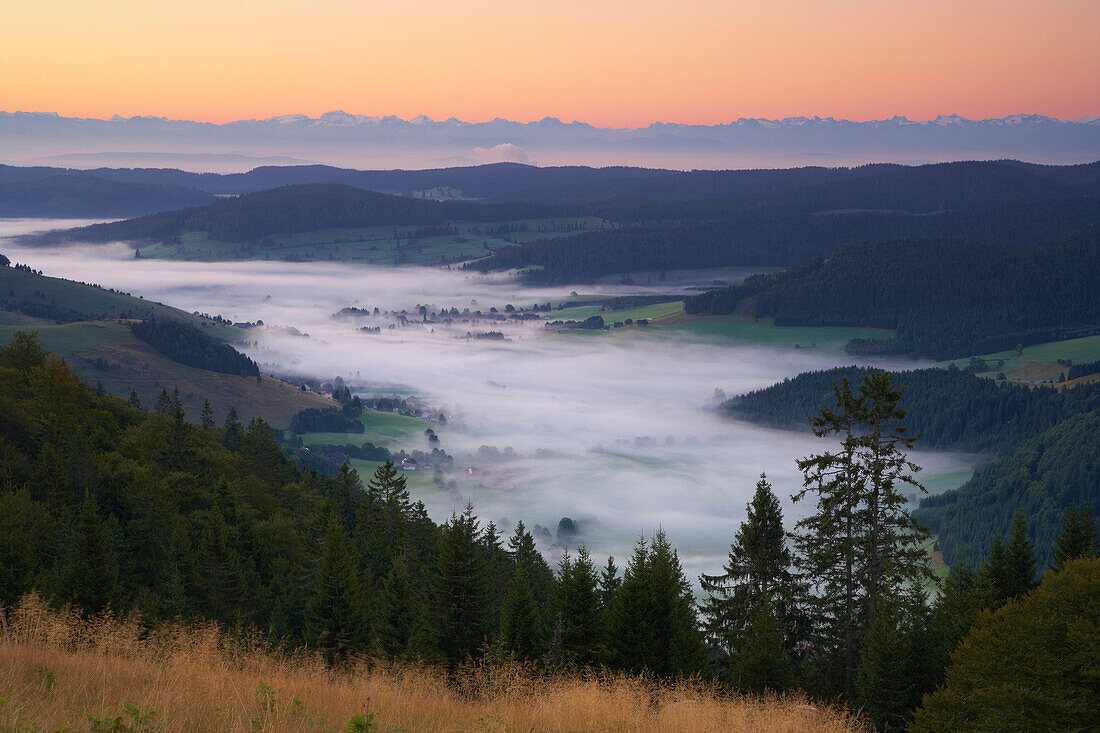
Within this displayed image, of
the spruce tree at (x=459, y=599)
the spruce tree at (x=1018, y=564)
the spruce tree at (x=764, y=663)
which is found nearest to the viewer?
the spruce tree at (x=764, y=663)

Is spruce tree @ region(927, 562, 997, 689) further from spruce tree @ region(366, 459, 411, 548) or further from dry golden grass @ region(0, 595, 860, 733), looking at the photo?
spruce tree @ region(366, 459, 411, 548)

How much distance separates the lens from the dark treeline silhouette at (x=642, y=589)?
27500 millimetres

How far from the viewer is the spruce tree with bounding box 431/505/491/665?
33.4 meters

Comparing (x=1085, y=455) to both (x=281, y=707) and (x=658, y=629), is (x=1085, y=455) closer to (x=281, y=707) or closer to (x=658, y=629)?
(x=658, y=629)

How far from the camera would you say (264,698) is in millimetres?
12500

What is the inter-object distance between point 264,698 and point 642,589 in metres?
17.5

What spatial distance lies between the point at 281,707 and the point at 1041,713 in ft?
56.8

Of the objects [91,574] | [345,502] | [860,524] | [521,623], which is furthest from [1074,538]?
[345,502]

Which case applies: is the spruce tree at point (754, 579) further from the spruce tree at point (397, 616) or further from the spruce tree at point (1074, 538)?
the spruce tree at point (1074, 538)

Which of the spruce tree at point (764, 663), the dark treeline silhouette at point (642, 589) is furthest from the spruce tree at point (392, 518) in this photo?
the spruce tree at point (764, 663)

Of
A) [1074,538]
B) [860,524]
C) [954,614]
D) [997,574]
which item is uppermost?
[860,524]

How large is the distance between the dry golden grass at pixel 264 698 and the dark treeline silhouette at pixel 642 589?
23.1 feet

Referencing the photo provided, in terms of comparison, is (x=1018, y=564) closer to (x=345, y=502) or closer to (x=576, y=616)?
(x=576, y=616)

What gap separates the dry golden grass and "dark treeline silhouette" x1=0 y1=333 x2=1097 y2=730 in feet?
23.1
